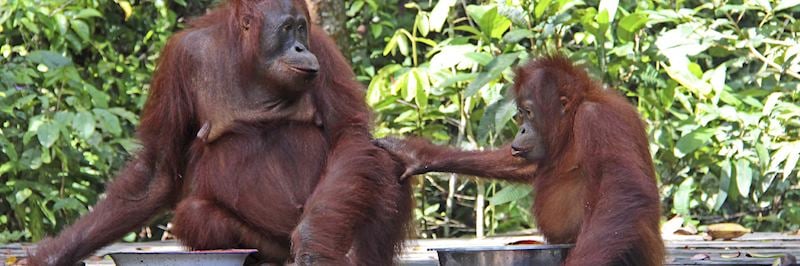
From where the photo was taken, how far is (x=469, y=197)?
22.0 feet

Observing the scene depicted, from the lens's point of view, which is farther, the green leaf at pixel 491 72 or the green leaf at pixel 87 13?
the green leaf at pixel 87 13

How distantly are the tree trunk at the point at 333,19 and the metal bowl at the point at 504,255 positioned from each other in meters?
2.53

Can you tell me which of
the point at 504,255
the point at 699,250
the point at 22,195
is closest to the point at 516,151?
the point at 504,255

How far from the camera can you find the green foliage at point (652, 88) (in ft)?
18.7

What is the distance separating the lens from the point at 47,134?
5734mm

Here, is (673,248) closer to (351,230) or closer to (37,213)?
(351,230)

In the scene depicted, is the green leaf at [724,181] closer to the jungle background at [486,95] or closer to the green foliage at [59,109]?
the jungle background at [486,95]

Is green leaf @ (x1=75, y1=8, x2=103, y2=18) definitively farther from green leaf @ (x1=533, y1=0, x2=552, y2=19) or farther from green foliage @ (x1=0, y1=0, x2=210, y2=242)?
green leaf @ (x1=533, y1=0, x2=552, y2=19)

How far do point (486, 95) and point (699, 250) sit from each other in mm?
1280

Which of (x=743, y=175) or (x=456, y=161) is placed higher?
(x=456, y=161)

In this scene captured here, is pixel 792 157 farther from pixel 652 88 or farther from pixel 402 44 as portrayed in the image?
pixel 402 44

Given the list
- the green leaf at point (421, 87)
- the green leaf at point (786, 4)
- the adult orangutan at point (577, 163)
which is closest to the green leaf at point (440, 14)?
the green leaf at point (421, 87)

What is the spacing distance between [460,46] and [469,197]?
106 cm

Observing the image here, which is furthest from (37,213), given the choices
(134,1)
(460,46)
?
(460,46)
